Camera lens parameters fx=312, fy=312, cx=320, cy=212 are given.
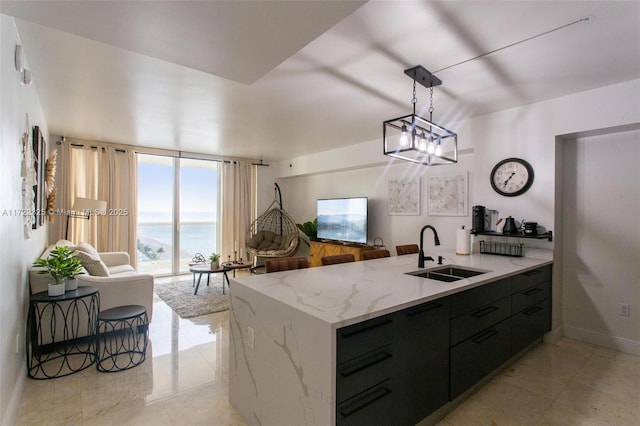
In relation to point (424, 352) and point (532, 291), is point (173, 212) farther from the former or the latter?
point (532, 291)

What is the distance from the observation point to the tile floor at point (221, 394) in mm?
2033

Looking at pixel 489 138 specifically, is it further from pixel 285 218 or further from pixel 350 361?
pixel 285 218

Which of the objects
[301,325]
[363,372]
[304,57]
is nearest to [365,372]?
[363,372]

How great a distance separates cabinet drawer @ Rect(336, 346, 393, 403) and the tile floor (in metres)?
0.85

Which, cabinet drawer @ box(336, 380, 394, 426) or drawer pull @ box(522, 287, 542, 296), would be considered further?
drawer pull @ box(522, 287, 542, 296)

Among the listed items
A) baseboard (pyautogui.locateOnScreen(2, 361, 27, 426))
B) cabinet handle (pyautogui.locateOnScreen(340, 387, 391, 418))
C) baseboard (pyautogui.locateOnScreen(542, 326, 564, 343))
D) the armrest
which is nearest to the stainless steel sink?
cabinet handle (pyautogui.locateOnScreen(340, 387, 391, 418))

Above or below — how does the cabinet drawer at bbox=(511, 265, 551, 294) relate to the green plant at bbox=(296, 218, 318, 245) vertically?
below

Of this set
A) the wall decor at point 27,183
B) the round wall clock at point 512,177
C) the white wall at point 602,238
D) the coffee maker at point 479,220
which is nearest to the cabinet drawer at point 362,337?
the coffee maker at point 479,220

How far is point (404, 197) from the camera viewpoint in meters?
4.98

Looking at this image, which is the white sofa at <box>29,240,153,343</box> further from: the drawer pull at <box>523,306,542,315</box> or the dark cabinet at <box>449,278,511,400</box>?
the drawer pull at <box>523,306,542,315</box>

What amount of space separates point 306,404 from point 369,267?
141 centimetres

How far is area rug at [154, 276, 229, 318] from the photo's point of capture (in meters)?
4.14

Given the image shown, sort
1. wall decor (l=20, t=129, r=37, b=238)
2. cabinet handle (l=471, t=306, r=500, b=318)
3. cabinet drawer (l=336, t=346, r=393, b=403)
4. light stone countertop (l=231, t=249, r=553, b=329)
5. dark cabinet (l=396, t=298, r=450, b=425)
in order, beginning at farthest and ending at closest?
1. wall decor (l=20, t=129, r=37, b=238)
2. cabinet handle (l=471, t=306, r=500, b=318)
3. dark cabinet (l=396, t=298, r=450, b=425)
4. light stone countertop (l=231, t=249, r=553, b=329)
5. cabinet drawer (l=336, t=346, r=393, b=403)

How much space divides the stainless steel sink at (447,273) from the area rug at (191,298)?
2.78 metres
